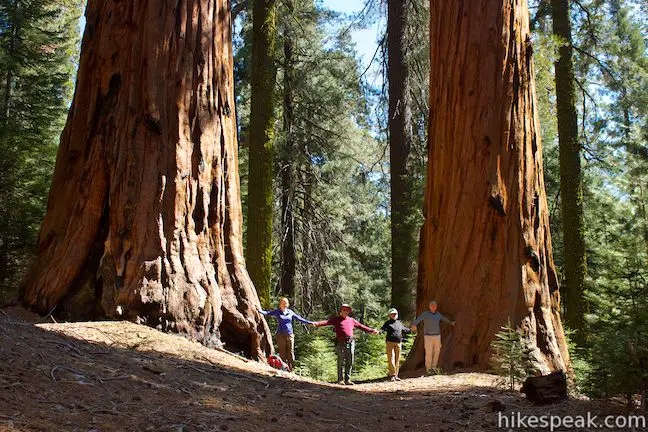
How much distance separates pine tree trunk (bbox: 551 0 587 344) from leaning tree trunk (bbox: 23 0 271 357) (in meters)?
7.82

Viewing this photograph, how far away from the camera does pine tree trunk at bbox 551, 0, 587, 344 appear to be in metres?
13.2

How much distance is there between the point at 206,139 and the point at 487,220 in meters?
4.14

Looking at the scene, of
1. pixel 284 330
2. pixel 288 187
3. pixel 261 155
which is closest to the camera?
pixel 284 330

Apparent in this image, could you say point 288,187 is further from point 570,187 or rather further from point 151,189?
point 151,189

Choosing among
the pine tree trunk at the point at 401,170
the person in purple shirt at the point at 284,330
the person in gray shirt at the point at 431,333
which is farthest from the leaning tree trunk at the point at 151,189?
the pine tree trunk at the point at 401,170

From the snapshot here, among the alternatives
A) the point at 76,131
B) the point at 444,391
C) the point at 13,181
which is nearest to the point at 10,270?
the point at 13,181

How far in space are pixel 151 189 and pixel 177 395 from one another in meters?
3.31

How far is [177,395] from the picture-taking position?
486 centimetres

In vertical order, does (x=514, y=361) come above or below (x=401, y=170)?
below

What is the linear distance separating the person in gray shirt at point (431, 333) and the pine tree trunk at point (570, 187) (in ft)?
17.0

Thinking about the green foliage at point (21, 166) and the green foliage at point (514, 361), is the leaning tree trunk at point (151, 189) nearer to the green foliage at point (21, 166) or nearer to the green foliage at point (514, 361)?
the green foliage at point (514, 361)

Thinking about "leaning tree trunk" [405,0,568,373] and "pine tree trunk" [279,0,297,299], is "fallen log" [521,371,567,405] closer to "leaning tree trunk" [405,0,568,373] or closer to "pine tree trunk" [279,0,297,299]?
"leaning tree trunk" [405,0,568,373]

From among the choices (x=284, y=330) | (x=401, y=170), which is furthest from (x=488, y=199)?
(x=401, y=170)

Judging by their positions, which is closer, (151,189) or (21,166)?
(151,189)
